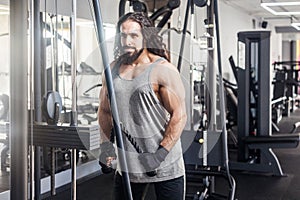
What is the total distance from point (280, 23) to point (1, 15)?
12889 mm

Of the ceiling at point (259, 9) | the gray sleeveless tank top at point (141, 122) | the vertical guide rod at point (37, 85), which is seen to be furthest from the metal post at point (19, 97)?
the ceiling at point (259, 9)

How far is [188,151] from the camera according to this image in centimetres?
380

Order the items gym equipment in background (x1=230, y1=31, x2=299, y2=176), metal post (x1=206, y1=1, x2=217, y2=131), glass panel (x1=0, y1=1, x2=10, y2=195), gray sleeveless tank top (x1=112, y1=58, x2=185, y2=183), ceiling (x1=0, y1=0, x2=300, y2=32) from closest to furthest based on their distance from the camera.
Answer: gray sleeveless tank top (x1=112, y1=58, x2=185, y2=183) → glass panel (x1=0, y1=1, x2=10, y2=195) → metal post (x1=206, y1=1, x2=217, y2=131) → gym equipment in background (x1=230, y1=31, x2=299, y2=176) → ceiling (x1=0, y1=0, x2=300, y2=32)

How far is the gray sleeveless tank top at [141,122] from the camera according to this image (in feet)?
5.97

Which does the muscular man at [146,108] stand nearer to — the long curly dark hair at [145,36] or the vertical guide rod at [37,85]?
the long curly dark hair at [145,36]

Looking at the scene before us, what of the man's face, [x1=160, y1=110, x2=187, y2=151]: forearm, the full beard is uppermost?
the man's face

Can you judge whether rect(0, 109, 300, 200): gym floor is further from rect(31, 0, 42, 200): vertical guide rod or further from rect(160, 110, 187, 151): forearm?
rect(31, 0, 42, 200): vertical guide rod

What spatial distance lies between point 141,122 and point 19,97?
74cm

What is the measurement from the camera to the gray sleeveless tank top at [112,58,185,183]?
71.7 inches

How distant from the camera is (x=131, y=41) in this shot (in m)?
1.86

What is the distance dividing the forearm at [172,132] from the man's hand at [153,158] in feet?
0.08

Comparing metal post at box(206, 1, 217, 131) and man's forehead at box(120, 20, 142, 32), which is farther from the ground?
man's forehead at box(120, 20, 142, 32)

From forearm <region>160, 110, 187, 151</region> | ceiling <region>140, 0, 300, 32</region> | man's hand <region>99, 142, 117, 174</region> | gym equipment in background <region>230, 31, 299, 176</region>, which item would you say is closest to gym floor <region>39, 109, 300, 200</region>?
gym equipment in background <region>230, 31, 299, 176</region>

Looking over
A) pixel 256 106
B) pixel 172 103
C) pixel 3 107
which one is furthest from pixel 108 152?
pixel 256 106
